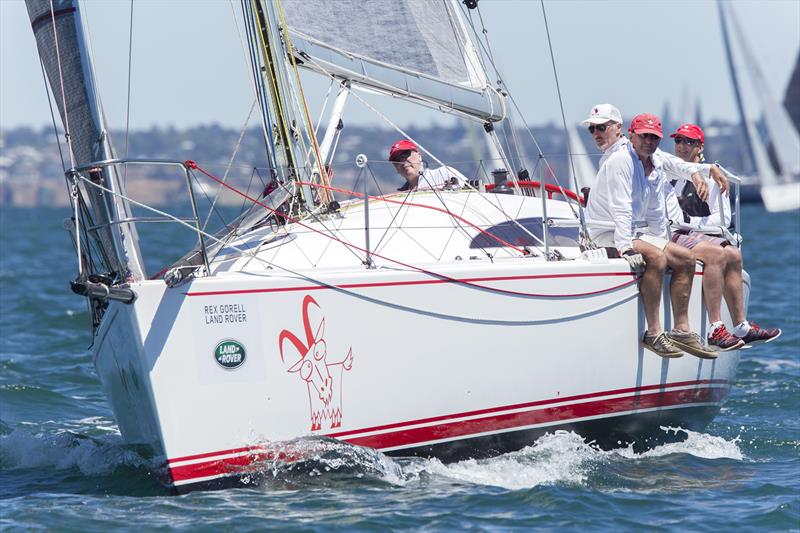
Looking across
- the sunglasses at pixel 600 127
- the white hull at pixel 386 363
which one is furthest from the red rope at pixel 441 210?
the sunglasses at pixel 600 127

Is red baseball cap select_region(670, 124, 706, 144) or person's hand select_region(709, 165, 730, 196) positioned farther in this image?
red baseball cap select_region(670, 124, 706, 144)

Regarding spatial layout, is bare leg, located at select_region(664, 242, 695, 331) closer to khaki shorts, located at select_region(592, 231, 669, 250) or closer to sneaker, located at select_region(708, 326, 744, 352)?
khaki shorts, located at select_region(592, 231, 669, 250)

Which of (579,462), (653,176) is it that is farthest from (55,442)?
(653,176)

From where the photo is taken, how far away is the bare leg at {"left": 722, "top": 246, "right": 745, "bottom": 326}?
22.1 ft

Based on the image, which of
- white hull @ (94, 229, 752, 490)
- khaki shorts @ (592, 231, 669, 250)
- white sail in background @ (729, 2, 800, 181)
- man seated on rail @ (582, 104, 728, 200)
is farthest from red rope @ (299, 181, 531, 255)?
white sail in background @ (729, 2, 800, 181)

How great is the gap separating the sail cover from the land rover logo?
2245 mm

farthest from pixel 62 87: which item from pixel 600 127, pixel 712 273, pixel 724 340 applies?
pixel 724 340

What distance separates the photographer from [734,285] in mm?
6785

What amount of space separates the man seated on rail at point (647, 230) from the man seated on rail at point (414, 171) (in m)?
1.15

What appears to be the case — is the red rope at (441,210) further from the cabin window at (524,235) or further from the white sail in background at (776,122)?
the white sail in background at (776,122)

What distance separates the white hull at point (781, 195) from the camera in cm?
5341

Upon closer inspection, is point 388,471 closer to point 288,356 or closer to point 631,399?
point 288,356

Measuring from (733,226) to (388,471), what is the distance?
111 inches

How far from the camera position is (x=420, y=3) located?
749 centimetres
